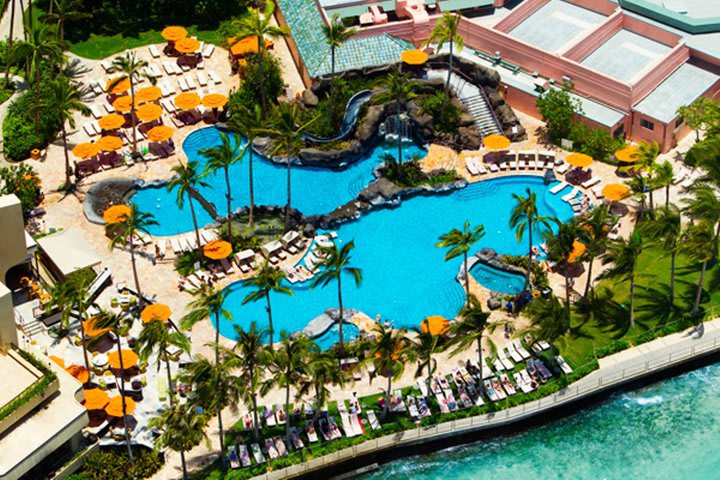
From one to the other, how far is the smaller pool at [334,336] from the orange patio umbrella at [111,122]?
26.4 m

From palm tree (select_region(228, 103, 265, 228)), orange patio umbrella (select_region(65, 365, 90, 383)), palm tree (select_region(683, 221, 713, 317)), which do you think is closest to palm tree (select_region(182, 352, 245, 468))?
orange patio umbrella (select_region(65, 365, 90, 383))

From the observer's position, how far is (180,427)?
7175 cm

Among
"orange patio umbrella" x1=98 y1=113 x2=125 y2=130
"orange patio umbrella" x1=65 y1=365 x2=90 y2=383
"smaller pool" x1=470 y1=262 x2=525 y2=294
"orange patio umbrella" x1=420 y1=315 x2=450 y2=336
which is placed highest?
"orange patio umbrella" x1=98 y1=113 x2=125 y2=130

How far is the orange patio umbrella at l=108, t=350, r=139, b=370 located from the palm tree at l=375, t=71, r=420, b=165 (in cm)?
2747

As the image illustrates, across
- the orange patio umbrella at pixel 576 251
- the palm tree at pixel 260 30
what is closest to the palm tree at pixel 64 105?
the palm tree at pixel 260 30

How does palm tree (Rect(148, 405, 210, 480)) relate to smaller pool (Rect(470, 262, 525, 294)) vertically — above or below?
above

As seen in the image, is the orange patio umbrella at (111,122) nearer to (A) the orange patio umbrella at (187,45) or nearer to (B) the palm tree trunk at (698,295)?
(A) the orange patio umbrella at (187,45)

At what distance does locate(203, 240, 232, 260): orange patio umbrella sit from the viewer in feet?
286

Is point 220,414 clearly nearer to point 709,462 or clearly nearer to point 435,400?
point 435,400

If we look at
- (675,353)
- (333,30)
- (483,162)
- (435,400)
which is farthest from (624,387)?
(333,30)

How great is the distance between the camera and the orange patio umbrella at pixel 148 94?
100 meters

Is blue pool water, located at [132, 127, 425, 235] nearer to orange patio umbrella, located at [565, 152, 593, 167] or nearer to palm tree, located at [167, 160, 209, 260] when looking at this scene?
palm tree, located at [167, 160, 209, 260]

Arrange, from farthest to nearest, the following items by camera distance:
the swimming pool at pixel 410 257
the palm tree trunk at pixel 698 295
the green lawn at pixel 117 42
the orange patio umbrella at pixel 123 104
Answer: the green lawn at pixel 117 42
the orange patio umbrella at pixel 123 104
the swimming pool at pixel 410 257
the palm tree trunk at pixel 698 295

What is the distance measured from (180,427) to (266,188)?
28427 mm
